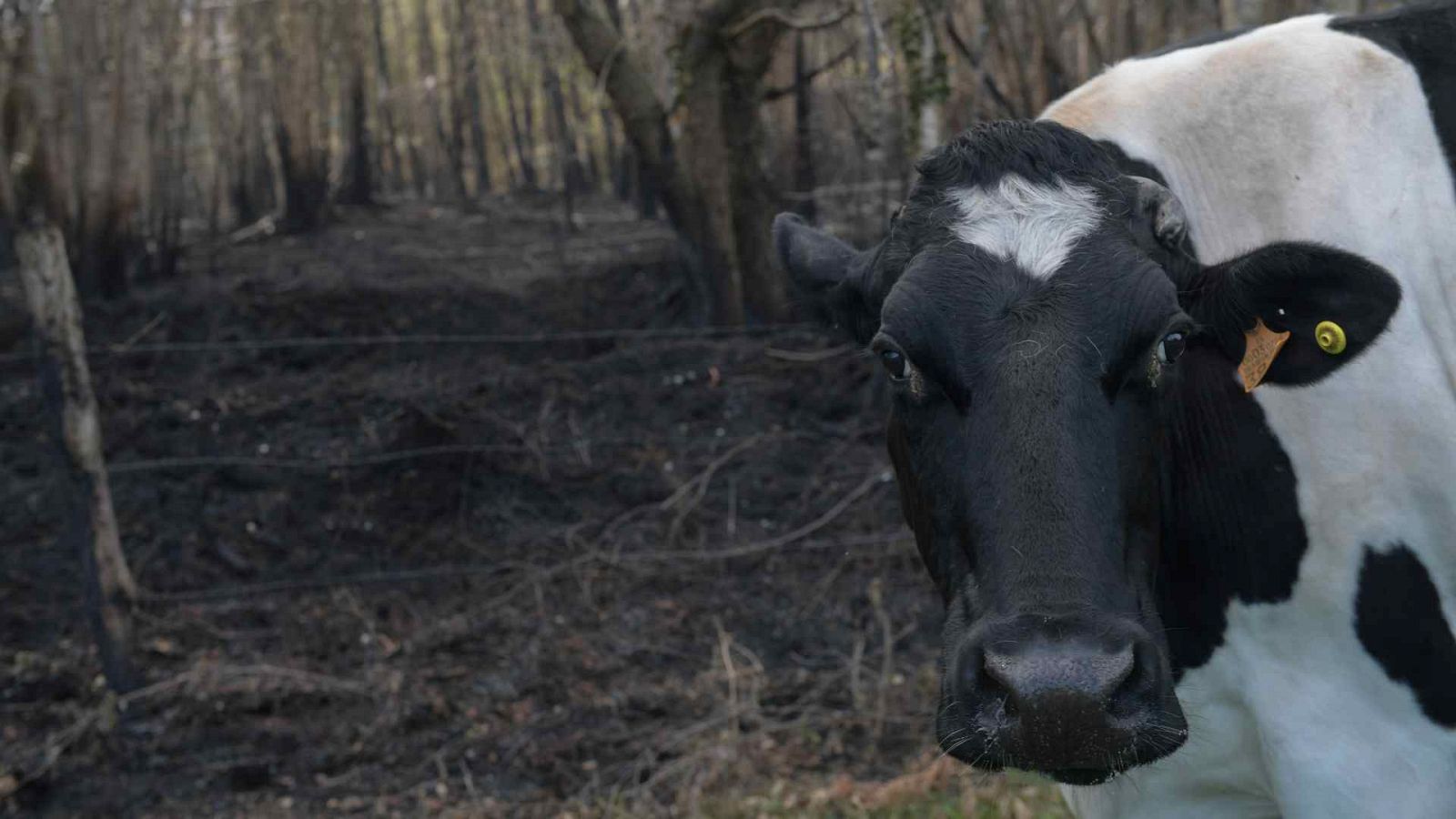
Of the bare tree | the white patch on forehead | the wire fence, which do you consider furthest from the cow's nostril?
the bare tree

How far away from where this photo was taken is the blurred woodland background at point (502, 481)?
17.7 feet

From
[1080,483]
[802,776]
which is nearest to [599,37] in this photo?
[802,776]

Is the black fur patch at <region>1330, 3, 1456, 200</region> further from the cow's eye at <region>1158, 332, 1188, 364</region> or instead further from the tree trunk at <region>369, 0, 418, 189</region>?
the tree trunk at <region>369, 0, 418, 189</region>

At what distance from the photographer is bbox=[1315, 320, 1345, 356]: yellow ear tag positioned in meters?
2.72

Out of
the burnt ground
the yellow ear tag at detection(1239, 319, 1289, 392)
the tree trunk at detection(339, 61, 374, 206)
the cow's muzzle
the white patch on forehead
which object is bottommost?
the burnt ground

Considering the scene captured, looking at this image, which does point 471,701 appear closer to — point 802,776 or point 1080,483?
point 802,776

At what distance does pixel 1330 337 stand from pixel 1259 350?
138 mm

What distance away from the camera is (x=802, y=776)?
17.1 feet

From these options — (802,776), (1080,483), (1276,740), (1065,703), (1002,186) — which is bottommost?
(802,776)

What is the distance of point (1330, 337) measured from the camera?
108 inches

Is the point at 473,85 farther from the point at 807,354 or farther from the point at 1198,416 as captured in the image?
the point at 1198,416

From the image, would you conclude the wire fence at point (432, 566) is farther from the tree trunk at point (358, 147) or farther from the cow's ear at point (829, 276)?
the tree trunk at point (358, 147)

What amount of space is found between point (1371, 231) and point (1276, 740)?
1.01 meters

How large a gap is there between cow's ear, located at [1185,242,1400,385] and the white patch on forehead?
0.30 meters
